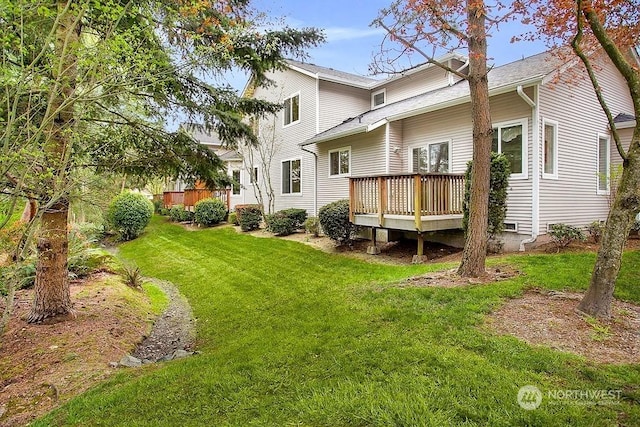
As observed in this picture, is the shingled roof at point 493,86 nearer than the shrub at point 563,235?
No

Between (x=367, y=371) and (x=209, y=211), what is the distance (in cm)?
1486

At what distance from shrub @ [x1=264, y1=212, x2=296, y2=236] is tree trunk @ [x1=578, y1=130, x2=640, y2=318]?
9876mm

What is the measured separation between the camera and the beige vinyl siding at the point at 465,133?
27.8ft

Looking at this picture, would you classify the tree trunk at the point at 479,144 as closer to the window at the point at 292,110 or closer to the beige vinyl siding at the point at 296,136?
the beige vinyl siding at the point at 296,136

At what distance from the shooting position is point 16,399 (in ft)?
12.2

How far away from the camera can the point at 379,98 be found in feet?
50.4

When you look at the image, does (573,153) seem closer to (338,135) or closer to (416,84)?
(416,84)

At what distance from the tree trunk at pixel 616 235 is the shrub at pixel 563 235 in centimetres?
427

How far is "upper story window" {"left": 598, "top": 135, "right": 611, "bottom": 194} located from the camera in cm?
1029

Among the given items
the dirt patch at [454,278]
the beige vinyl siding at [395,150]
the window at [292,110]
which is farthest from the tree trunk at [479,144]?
the window at [292,110]

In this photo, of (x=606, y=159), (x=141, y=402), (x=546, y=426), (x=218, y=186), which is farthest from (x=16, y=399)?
(x=606, y=159)

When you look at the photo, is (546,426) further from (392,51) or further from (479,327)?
(392,51)

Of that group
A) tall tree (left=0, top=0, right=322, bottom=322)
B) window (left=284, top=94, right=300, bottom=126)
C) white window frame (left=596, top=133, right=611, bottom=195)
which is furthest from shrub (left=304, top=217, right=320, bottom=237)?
white window frame (left=596, top=133, right=611, bottom=195)

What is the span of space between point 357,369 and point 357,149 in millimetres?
10226
